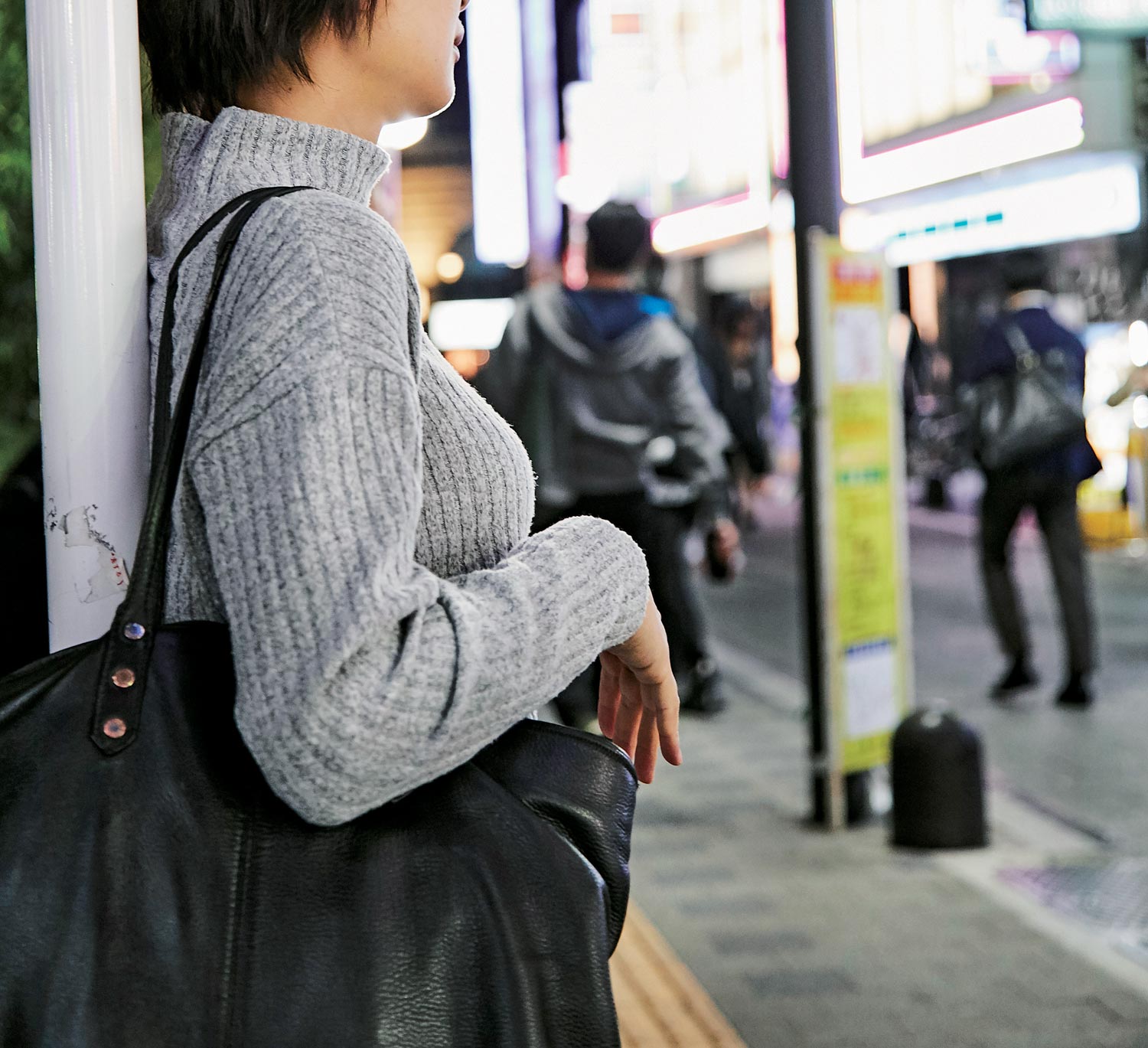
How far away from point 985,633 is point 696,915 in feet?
19.3

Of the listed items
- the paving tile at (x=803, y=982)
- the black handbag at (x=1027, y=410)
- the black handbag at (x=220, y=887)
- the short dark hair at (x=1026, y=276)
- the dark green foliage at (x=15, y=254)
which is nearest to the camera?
the black handbag at (x=220, y=887)

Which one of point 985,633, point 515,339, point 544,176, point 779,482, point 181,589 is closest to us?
point 181,589

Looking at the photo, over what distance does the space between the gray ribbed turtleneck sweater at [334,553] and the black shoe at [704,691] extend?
6.20 m

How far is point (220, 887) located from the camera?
1.05 meters

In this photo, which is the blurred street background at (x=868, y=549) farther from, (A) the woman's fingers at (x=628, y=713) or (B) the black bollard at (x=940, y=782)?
(A) the woman's fingers at (x=628, y=713)

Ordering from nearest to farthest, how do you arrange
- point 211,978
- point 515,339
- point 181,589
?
point 211,978 < point 181,589 < point 515,339

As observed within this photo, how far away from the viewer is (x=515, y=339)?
235 inches

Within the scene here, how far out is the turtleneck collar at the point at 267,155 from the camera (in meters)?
1.27

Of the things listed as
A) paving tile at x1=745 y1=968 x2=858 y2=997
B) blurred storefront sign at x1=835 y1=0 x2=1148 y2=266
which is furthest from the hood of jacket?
blurred storefront sign at x1=835 y1=0 x2=1148 y2=266

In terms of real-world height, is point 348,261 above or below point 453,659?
above

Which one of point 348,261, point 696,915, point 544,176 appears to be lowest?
point 696,915

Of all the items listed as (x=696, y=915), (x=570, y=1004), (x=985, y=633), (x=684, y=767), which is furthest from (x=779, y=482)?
(x=570, y=1004)

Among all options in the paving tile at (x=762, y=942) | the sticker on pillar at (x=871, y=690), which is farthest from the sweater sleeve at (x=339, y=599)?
the sticker on pillar at (x=871, y=690)

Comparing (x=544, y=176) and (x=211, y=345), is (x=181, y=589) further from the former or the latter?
(x=544, y=176)
